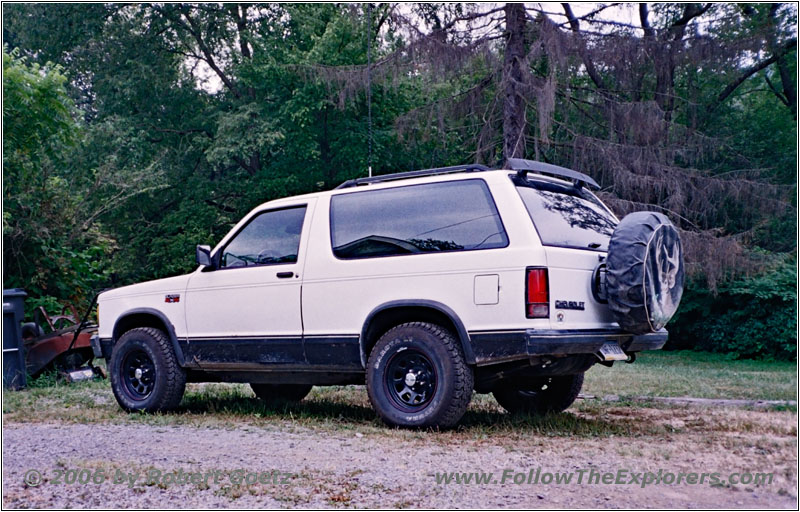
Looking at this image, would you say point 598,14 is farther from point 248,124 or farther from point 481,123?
point 248,124

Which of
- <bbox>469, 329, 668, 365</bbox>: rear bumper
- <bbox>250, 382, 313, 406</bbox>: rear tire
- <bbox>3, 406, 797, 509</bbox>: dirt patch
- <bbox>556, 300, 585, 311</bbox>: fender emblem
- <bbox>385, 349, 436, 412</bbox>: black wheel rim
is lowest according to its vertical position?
<bbox>250, 382, 313, 406</bbox>: rear tire

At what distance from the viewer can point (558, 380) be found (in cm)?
786

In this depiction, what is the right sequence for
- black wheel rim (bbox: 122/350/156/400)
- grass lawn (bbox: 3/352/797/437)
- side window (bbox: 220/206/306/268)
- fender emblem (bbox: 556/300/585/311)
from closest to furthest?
fender emblem (bbox: 556/300/585/311) → grass lawn (bbox: 3/352/797/437) → side window (bbox: 220/206/306/268) → black wheel rim (bbox: 122/350/156/400)

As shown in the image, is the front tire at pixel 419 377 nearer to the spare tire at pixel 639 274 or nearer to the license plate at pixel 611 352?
the license plate at pixel 611 352

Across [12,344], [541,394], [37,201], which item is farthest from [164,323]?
[37,201]

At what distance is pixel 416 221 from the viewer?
6.97m

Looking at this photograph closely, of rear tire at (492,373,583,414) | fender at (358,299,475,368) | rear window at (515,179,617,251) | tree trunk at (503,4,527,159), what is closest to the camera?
fender at (358,299,475,368)

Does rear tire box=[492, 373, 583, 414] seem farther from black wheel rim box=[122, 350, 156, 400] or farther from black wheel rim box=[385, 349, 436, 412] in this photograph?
black wheel rim box=[122, 350, 156, 400]

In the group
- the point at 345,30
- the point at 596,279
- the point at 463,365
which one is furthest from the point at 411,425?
the point at 345,30

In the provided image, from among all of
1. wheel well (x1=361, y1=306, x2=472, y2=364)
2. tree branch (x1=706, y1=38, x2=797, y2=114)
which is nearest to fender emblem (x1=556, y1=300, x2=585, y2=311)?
wheel well (x1=361, y1=306, x2=472, y2=364)

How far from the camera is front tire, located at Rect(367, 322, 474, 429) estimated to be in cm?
648

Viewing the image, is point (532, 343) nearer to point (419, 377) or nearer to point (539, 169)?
point (419, 377)

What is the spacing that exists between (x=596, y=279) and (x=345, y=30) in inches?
673

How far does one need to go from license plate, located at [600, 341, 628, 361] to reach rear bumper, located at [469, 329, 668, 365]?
41 mm
